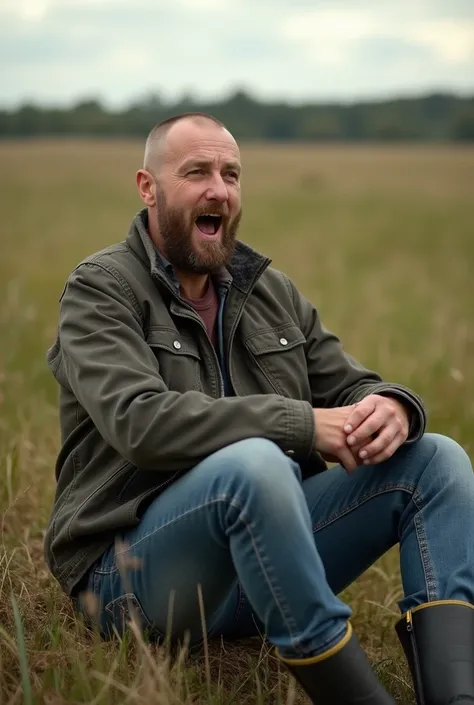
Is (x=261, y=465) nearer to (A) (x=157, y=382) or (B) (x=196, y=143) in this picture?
(A) (x=157, y=382)

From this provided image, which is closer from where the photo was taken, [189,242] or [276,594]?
[276,594]

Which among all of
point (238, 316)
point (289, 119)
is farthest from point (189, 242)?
point (289, 119)

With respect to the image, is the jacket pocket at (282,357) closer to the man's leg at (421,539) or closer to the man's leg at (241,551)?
the man's leg at (421,539)

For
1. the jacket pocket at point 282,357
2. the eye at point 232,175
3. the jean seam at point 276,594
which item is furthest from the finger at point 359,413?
the eye at point 232,175

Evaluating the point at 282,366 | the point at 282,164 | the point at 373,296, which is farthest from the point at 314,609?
the point at 282,164

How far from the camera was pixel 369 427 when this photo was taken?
263 centimetres

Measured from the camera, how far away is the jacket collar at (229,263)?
2.87 meters

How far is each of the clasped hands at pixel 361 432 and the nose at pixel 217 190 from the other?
0.77 metres

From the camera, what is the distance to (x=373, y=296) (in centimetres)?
1113

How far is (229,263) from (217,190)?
238 millimetres

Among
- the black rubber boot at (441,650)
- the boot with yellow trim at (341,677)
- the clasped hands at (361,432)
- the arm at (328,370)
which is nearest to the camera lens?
the boot with yellow trim at (341,677)

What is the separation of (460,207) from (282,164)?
1635cm

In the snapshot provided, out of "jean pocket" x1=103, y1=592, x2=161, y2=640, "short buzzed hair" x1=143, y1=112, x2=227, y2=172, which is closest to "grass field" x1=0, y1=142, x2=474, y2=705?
"jean pocket" x1=103, y1=592, x2=161, y2=640

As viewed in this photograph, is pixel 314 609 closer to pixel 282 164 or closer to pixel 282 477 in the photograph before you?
pixel 282 477
